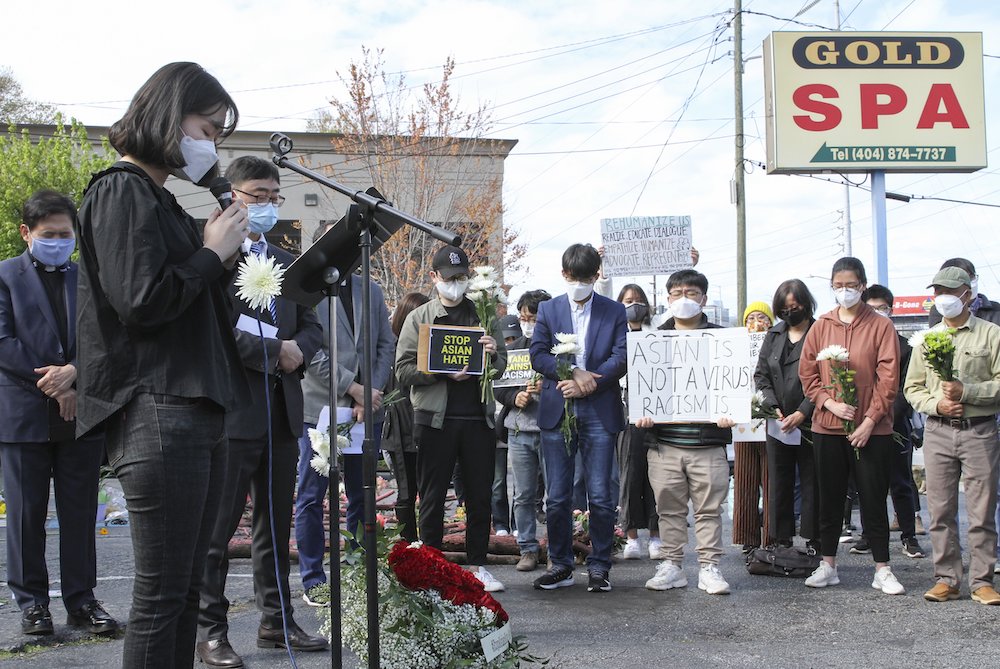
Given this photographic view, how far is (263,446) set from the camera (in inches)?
191

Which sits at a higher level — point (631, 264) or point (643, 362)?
point (631, 264)

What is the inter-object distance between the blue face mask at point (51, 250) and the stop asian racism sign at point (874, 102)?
15420 millimetres

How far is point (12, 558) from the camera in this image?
526cm

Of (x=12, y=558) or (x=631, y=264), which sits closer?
(x=12, y=558)

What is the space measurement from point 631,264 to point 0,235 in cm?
2081

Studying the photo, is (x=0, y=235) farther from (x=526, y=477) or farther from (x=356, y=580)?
(x=356, y=580)

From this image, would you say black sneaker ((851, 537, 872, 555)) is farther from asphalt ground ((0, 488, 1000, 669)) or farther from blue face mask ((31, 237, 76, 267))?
blue face mask ((31, 237, 76, 267))

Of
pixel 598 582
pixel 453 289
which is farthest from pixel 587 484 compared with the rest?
pixel 453 289

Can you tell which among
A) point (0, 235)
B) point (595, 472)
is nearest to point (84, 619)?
point (595, 472)

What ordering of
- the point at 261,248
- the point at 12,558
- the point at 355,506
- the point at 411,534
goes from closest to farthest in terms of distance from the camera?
1. the point at 261,248
2. the point at 12,558
3. the point at 355,506
4. the point at 411,534

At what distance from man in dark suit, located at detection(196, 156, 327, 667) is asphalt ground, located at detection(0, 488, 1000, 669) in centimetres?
24

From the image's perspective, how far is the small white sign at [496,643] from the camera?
3.89 meters

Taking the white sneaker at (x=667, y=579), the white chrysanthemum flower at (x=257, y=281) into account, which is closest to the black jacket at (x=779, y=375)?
the white sneaker at (x=667, y=579)

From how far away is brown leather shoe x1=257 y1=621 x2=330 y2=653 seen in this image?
16.2 ft
